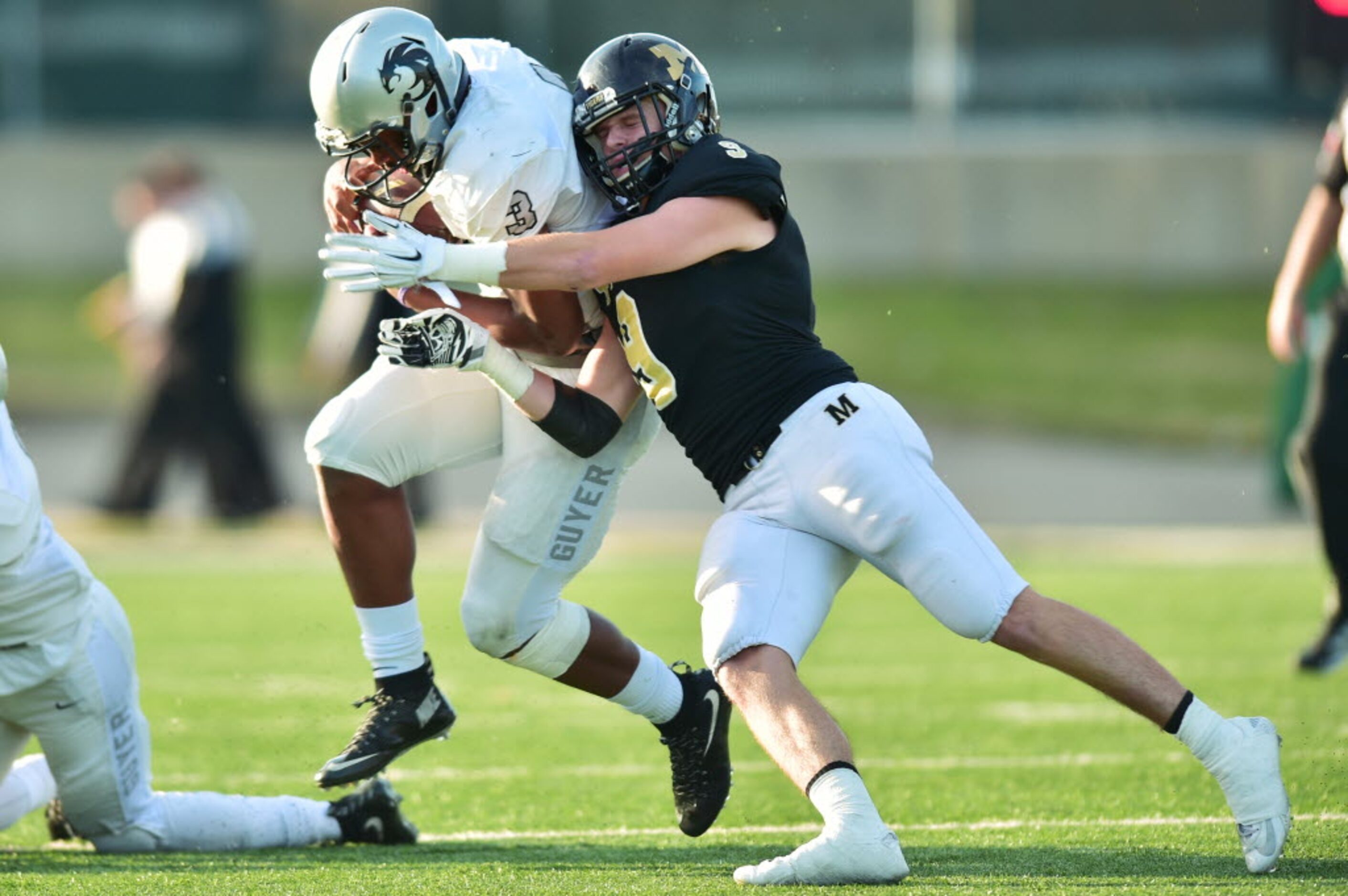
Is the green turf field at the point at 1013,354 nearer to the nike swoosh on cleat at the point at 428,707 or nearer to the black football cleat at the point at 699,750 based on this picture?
the black football cleat at the point at 699,750

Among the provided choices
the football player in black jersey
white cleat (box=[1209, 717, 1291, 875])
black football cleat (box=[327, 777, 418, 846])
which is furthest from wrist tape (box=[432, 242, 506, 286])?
white cleat (box=[1209, 717, 1291, 875])

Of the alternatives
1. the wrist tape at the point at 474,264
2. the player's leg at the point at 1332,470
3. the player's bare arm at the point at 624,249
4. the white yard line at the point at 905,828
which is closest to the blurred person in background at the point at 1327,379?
the player's leg at the point at 1332,470

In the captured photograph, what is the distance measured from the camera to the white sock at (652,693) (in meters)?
4.61

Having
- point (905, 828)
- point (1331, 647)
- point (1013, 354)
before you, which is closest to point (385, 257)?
point (905, 828)

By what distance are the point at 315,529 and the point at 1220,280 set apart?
918 centimetres

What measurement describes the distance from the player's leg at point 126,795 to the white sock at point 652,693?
567 mm

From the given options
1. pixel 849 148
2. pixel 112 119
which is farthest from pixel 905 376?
pixel 112 119

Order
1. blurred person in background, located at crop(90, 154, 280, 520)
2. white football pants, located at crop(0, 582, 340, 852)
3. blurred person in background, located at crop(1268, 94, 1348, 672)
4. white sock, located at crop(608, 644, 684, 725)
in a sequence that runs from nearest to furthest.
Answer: white football pants, located at crop(0, 582, 340, 852) < white sock, located at crop(608, 644, 684, 725) < blurred person in background, located at crop(1268, 94, 1348, 672) < blurred person in background, located at crop(90, 154, 280, 520)

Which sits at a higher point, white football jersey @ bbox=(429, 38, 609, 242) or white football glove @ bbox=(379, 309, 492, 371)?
white football jersey @ bbox=(429, 38, 609, 242)

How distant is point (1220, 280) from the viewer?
57.3ft

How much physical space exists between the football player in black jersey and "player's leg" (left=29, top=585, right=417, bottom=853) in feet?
3.05

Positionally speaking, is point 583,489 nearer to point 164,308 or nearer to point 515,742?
point 515,742

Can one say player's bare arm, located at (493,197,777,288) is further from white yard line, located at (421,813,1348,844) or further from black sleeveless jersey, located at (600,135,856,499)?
white yard line, located at (421,813,1348,844)

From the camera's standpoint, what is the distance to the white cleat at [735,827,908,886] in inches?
144
